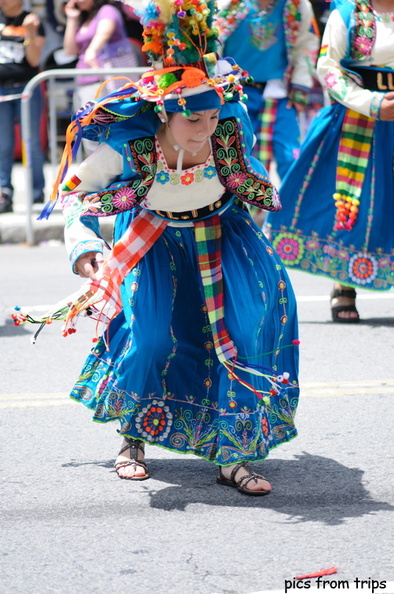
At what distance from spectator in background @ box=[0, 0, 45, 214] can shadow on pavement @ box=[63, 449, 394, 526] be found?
240 inches

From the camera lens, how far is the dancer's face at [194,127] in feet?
13.0

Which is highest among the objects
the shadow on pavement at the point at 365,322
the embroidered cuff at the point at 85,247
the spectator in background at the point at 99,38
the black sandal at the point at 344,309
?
the embroidered cuff at the point at 85,247

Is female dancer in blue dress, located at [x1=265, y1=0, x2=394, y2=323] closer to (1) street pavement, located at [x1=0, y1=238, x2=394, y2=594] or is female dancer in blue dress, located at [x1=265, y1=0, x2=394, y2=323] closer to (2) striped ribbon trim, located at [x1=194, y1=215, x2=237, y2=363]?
(1) street pavement, located at [x1=0, y1=238, x2=394, y2=594]

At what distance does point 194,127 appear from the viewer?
3980 mm

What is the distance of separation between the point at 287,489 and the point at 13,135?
6712 mm

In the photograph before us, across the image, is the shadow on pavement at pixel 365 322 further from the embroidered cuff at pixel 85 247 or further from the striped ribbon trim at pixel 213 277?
the embroidered cuff at pixel 85 247

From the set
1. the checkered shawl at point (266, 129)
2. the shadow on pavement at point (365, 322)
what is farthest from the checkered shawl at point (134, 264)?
the checkered shawl at point (266, 129)

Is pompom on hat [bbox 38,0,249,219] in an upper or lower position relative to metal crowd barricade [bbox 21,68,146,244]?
upper

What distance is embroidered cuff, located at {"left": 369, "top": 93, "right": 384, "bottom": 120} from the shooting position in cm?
622

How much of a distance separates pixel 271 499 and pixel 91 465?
76cm

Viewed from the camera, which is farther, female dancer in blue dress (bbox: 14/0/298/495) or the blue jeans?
the blue jeans

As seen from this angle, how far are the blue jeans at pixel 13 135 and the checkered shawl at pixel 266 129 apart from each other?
8.51 ft

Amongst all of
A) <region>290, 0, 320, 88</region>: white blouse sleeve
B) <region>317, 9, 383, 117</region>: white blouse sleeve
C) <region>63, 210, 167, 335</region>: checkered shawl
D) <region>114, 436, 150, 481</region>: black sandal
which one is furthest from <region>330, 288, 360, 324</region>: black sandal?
<region>63, 210, 167, 335</region>: checkered shawl

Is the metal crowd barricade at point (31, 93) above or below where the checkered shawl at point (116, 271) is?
below
